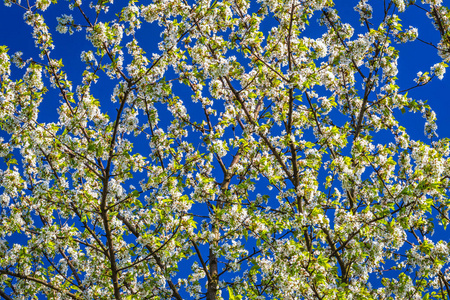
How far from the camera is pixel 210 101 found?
9.84m

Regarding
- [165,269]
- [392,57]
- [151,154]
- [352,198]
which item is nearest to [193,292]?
[165,269]

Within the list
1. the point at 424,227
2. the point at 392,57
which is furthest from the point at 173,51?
the point at 424,227

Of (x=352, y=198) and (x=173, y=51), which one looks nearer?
(x=173, y=51)

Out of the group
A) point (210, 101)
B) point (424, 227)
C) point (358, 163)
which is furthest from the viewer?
point (210, 101)

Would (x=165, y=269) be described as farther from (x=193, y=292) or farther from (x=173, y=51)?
(x=173, y=51)

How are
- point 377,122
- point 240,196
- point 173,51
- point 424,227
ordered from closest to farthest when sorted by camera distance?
point 173,51 → point 424,227 → point 240,196 → point 377,122

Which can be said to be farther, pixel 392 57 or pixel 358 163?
pixel 392 57

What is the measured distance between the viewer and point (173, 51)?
6.35 m

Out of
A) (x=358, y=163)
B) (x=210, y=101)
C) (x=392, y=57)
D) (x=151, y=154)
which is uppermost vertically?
(x=210, y=101)

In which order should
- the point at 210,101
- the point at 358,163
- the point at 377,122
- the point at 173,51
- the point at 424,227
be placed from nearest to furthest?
the point at 173,51 → the point at 358,163 → the point at 424,227 → the point at 377,122 → the point at 210,101

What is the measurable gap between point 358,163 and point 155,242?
3653mm

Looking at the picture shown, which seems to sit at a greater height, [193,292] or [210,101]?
[210,101]

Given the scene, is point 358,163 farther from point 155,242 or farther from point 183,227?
point 155,242

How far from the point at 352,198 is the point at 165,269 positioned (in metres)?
3.98
